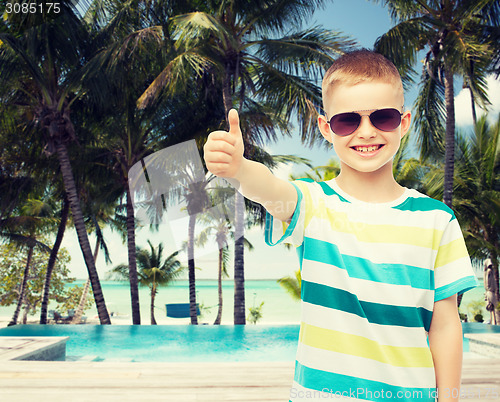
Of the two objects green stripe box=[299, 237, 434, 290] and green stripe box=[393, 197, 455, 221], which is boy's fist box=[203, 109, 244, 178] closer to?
green stripe box=[299, 237, 434, 290]

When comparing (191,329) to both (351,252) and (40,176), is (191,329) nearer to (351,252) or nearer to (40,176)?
(40,176)

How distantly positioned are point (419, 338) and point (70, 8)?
36.3 feet

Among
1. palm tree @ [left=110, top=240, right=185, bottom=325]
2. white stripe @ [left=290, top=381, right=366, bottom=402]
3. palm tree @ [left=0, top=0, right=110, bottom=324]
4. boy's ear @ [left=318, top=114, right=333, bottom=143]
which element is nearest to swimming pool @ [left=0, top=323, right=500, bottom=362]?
palm tree @ [left=0, top=0, right=110, bottom=324]

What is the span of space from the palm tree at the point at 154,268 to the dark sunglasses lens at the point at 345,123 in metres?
23.4

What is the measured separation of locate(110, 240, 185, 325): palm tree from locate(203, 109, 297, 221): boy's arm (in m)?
23.4

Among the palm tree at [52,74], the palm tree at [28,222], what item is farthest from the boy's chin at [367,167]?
the palm tree at [28,222]

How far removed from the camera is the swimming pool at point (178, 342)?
766 cm

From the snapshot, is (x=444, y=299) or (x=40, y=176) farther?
(x=40, y=176)

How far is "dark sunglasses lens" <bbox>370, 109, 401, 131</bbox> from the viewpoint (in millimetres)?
989

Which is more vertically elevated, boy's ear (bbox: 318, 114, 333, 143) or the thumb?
boy's ear (bbox: 318, 114, 333, 143)

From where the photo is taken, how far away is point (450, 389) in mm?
934

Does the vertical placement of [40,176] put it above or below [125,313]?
above

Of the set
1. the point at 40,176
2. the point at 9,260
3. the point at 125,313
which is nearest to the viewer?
the point at 40,176

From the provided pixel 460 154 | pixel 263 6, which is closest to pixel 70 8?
pixel 263 6
